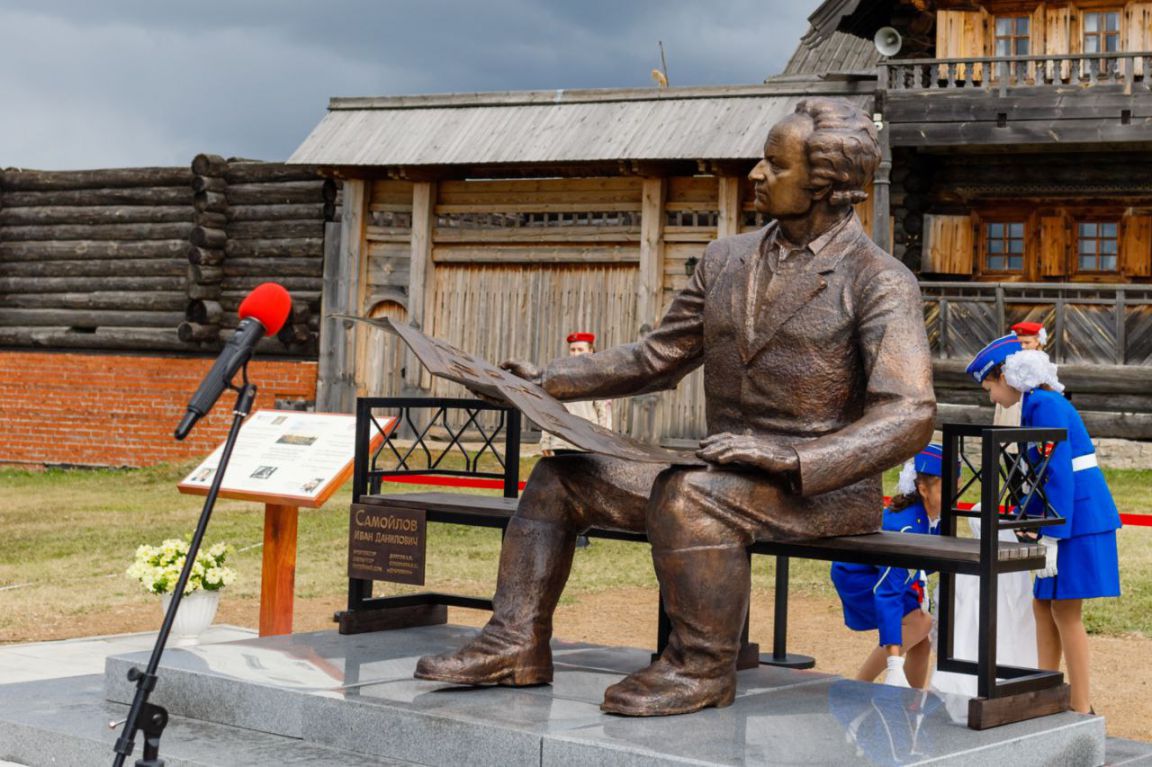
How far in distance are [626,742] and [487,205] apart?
14.0m

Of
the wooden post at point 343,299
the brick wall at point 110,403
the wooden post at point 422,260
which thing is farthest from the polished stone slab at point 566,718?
the brick wall at point 110,403

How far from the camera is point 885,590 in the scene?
606 cm

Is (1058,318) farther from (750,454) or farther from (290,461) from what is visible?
(750,454)

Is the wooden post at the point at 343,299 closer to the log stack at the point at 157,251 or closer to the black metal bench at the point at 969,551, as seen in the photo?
the log stack at the point at 157,251

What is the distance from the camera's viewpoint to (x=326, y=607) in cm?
955

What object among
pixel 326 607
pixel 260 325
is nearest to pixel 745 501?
pixel 260 325

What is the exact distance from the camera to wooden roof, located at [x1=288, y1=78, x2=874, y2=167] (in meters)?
16.1

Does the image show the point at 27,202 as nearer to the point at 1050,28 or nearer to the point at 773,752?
the point at 1050,28

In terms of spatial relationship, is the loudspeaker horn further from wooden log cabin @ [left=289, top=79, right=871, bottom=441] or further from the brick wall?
the brick wall

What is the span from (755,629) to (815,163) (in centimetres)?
469

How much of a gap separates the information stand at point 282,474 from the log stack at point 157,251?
11.2 metres

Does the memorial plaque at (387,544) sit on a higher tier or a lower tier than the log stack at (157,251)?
lower

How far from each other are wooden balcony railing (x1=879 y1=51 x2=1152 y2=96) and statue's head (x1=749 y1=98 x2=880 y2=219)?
12405 mm

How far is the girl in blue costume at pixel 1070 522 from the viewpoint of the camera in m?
5.67
